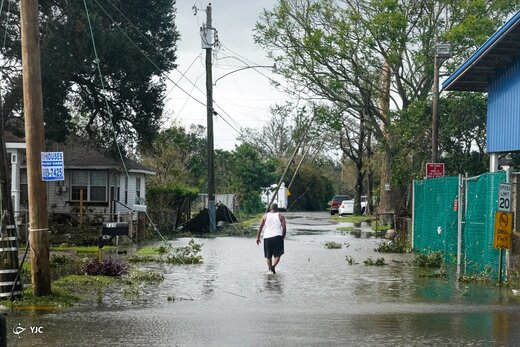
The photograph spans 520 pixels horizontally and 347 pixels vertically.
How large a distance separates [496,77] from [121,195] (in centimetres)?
2162

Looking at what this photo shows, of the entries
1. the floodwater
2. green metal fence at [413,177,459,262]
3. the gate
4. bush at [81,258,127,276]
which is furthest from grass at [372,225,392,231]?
bush at [81,258,127,276]

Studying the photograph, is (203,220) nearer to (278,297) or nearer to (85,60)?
(85,60)

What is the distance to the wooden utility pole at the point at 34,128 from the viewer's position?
→ 1302cm

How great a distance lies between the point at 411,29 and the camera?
3972cm

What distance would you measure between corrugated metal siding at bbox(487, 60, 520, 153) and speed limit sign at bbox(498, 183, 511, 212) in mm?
5475

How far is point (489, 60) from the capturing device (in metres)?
22.0

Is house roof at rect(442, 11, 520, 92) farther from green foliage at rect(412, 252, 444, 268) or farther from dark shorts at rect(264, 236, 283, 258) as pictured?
dark shorts at rect(264, 236, 283, 258)

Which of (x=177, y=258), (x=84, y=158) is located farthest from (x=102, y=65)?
(x=177, y=258)

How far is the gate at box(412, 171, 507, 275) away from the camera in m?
17.2

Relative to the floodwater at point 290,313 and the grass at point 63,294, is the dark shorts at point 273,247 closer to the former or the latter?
the floodwater at point 290,313

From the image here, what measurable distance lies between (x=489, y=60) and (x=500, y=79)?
3.04ft

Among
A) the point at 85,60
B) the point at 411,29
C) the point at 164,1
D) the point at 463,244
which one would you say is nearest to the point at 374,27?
the point at 411,29

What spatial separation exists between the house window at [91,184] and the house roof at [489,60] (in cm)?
1804

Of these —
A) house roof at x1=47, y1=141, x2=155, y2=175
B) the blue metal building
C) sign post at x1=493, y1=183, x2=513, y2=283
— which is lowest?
sign post at x1=493, y1=183, x2=513, y2=283
